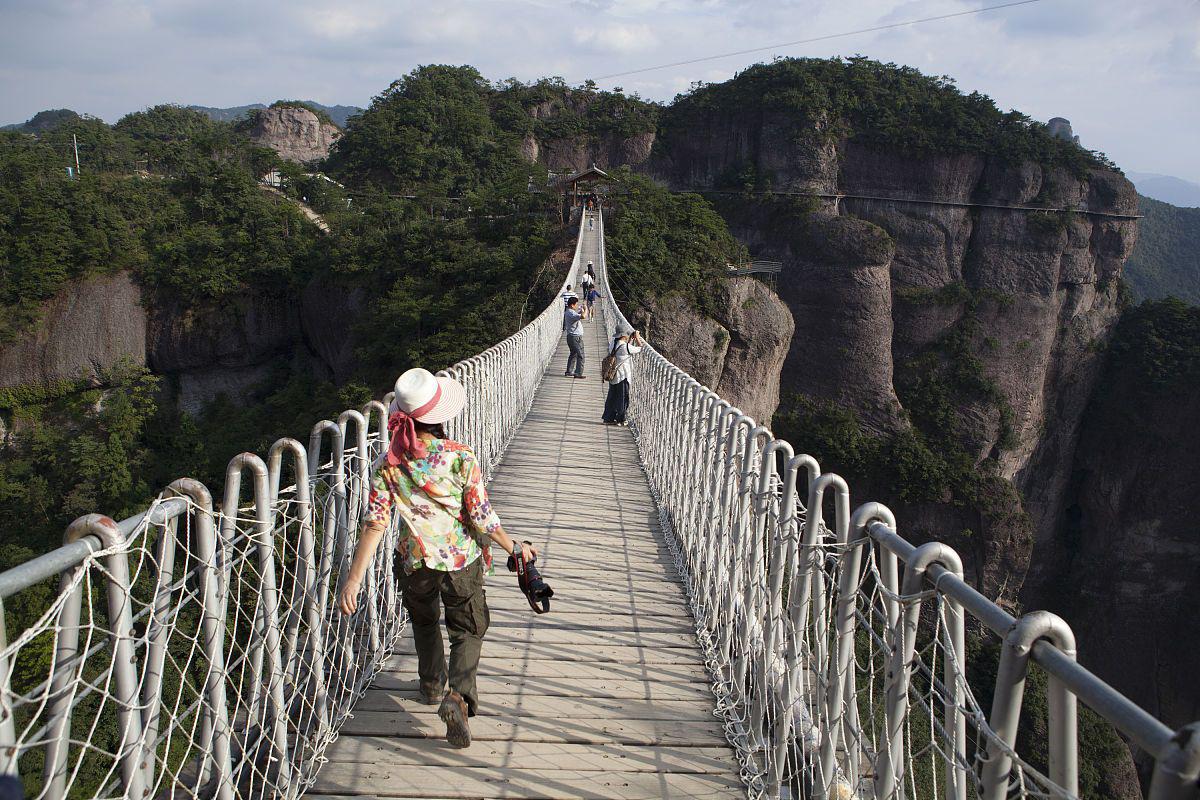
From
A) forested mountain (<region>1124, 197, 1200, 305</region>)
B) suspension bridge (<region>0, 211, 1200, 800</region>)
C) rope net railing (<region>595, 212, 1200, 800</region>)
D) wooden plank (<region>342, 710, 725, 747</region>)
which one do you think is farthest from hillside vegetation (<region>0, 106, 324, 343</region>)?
forested mountain (<region>1124, 197, 1200, 305</region>)

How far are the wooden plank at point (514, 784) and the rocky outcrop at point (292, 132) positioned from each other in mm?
56815

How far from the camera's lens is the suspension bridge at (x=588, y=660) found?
1.59m

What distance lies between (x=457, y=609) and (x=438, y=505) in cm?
43

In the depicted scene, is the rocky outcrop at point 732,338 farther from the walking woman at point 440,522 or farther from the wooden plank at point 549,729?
the walking woman at point 440,522

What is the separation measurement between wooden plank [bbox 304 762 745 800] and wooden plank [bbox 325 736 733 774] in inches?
1.6

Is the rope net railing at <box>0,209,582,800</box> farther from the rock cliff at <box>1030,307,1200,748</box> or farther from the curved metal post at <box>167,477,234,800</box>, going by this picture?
the rock cliff at <box>1030,307,1200,748</box>

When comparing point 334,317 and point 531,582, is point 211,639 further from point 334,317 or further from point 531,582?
point 334,317

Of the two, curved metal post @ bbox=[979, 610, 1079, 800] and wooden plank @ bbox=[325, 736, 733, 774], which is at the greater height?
curved metal post @ bbox=[979, 610, 1079, 800]

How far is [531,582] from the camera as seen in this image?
9.84 feet

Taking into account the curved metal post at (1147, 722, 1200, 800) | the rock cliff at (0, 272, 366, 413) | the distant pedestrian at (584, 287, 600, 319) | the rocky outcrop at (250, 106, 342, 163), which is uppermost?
the rocky outcrop at (250, 106, 342, 163)

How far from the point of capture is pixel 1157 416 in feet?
112

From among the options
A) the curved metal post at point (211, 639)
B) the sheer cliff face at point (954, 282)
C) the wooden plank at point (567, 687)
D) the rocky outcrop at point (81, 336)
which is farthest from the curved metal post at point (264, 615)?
the sheer cliff face at point (954, 282)

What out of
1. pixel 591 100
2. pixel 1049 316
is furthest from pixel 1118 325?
pixel 591 100

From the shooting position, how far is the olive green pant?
3.04 metres
